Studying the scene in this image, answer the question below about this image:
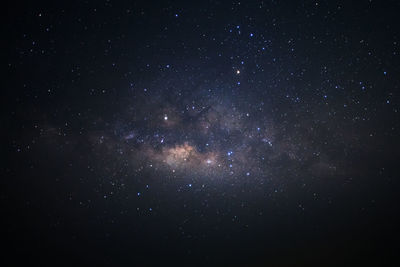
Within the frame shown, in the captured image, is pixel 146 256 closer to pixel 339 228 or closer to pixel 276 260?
pixel 276 260

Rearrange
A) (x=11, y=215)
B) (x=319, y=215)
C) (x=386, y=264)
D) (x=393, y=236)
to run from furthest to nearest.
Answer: (x=319, y=215), (x=393, y=236), (x=11, y=215), (x=386, y=264)

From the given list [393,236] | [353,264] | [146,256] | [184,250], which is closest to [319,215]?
[393,236]

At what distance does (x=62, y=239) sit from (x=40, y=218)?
7571 millimetres

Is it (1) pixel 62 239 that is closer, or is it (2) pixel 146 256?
(1) pixel 62 239

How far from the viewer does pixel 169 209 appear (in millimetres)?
28453

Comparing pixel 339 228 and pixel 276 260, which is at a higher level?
pixel 339 228

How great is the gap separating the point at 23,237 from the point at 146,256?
41.5 ft

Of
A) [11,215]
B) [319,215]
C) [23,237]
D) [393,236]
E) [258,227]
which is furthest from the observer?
[258,227]

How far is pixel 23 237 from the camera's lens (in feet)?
73.2

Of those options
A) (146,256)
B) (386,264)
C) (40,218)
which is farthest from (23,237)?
(386,264)

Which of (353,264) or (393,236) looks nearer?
(353,264)

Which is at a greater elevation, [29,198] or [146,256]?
[29,198]

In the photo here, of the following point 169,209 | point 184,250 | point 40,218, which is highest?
point 169,209

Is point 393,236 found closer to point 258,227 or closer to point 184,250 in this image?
point 258,227
